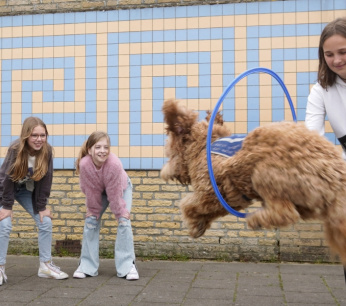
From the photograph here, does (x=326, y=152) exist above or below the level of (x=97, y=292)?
above

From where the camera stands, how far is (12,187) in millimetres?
5156

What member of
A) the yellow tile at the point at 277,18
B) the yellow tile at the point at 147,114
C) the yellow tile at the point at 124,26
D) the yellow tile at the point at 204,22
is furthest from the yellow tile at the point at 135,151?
the yellow tile at the point at 277,18

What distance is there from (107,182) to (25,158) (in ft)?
2.92

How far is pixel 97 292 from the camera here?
486 cm

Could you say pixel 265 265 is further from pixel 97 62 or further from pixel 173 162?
pixel 173 162

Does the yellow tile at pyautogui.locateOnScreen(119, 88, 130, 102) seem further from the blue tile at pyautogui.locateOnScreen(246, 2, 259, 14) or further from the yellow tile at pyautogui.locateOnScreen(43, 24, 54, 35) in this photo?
the blue tile at pyautogui.locateOnScreen(246, 2, 259, 14)

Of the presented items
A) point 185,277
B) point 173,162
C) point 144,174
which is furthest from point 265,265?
point 173,162

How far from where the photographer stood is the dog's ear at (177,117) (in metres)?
2.25

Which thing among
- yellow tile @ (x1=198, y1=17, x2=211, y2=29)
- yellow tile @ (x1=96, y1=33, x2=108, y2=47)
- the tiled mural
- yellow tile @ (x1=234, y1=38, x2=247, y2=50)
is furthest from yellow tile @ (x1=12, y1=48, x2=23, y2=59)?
yellow tile @ (x1=234, y1=38, x2=247, y2=50)

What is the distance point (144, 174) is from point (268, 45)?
235 cm

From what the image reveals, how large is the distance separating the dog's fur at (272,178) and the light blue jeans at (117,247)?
337cm

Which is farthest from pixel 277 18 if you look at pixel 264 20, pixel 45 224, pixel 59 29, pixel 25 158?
pixel 45 224

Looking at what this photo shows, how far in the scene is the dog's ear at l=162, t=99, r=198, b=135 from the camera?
2250 millimetres

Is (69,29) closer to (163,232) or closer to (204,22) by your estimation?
(204,22)
